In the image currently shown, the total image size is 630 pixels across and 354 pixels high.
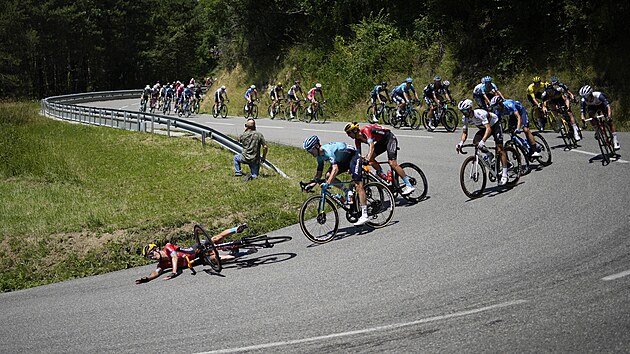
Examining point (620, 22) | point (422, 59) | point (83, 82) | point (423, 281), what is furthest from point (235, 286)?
point (83, 82)

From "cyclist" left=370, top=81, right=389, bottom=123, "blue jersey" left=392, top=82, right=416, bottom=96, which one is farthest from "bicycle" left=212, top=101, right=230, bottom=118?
"blue jersey" left=392, top=82, right=416, bottom=96

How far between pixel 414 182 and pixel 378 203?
1846 mm

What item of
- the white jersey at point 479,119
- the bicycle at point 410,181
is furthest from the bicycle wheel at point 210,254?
the white jersey at point 479,119

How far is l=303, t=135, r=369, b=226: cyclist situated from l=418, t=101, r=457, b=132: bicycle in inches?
508

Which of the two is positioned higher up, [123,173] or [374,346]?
[123,173]

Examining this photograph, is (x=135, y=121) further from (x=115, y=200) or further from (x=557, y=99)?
(x=557, y=99)

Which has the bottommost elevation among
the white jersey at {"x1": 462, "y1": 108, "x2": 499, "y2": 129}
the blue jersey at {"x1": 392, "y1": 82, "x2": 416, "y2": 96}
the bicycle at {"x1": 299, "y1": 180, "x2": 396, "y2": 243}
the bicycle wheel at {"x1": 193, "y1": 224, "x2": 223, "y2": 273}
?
the bicycle wheel at {"x1": 193, "y1": 224, "x2": 223, "y2": 273}

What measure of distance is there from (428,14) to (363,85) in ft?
17.4

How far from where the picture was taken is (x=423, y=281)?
9.03 meters

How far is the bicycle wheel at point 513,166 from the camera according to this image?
47.8ft

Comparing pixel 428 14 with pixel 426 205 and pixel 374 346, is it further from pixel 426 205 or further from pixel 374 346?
pixel 374 346

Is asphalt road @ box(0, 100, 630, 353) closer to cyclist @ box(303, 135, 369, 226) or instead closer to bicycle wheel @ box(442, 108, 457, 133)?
cyclist @ box(303, 135, 369, 226)

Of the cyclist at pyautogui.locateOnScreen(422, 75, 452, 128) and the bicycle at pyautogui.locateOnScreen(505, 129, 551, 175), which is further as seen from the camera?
the cyclist at pyautogui.locateOnScreen(422, 75, 452, 128)

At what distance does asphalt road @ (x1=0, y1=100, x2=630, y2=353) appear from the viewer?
723 cm
